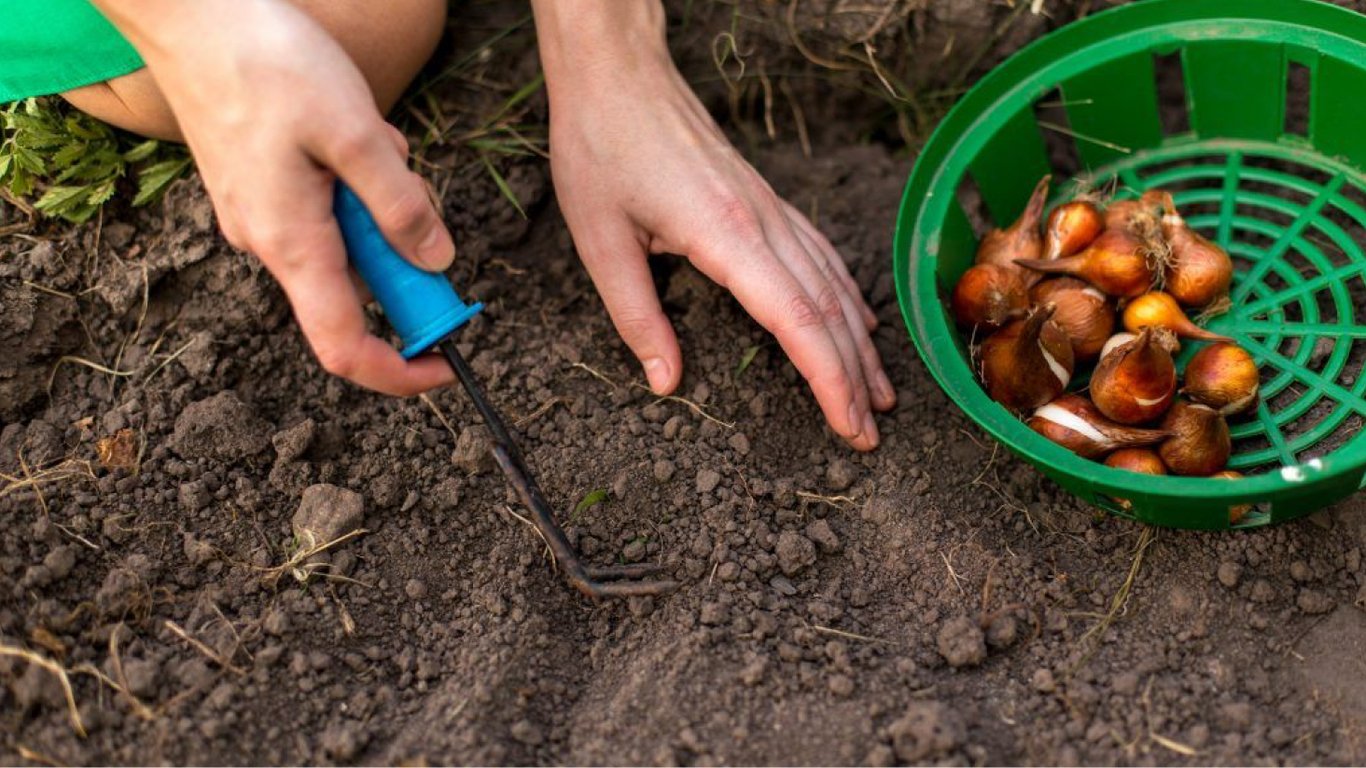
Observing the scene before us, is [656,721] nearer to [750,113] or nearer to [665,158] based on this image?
[665,158]

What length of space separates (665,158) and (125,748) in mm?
937

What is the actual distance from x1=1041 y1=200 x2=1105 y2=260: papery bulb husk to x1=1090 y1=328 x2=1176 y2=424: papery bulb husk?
8.1 inches

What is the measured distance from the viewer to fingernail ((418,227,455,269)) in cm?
117

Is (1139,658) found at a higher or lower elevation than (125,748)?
lower

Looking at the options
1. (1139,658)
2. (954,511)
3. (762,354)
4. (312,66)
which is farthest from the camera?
(762,354)

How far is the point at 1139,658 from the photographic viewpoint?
136 centimetres

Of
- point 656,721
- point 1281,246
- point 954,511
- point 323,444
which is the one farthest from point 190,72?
point 1281,246

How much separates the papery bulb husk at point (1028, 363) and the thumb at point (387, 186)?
0.74m

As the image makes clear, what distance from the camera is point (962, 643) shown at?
1.35 m

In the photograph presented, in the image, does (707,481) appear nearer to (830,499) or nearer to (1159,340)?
(830,499)

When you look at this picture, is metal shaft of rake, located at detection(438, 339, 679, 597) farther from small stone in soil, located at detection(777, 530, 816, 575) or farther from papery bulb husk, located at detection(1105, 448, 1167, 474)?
papery bulb husk, located at detection(1105, 448, 1167, 474)

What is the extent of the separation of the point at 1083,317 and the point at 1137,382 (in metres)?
0.16

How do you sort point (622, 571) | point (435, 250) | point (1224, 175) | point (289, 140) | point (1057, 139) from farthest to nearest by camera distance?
point (1057, 139), point (1224, 175), point (622, 571), point (435, 250), point (289, 140)

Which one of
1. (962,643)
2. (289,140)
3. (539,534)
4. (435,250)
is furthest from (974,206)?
(289,140)
